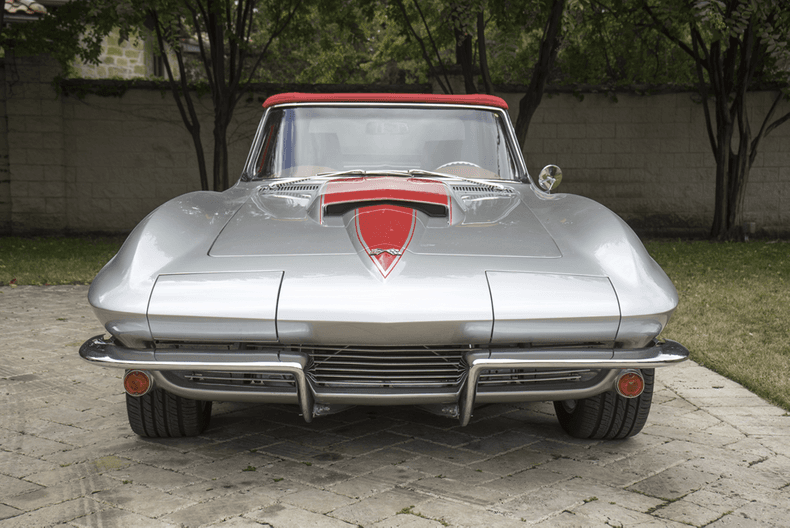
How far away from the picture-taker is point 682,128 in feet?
39.4

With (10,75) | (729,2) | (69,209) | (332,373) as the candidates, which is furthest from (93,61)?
(332,373)

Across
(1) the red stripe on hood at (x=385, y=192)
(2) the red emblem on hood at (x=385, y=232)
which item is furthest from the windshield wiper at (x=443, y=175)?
(2) the red emblem on hood at (x=385, y=232)

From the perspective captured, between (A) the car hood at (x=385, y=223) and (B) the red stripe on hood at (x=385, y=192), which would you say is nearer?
(A) the car hood at (x=385, y=223)

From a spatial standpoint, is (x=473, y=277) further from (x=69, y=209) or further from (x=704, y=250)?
(x=69, y=209)

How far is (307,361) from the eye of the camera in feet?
7.66

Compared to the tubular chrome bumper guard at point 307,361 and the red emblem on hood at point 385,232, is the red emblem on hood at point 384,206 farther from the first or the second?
the tubular chrome bumper guard at point 307,361

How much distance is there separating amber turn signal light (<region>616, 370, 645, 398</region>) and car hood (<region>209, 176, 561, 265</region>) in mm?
493

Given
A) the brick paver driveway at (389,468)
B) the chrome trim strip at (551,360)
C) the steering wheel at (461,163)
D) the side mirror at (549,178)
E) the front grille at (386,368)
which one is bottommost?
the brick paver driveway at (389,468)

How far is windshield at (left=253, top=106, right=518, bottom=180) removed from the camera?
3.59 metres

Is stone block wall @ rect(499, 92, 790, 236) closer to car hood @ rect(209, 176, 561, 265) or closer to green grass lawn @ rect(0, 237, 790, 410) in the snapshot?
green grass lawn @ rect(0, 237, 790, 410)

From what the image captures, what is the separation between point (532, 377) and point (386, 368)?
0.51 meters

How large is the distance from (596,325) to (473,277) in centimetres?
43

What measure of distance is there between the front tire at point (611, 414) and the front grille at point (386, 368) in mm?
765

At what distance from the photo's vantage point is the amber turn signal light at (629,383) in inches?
99.5
